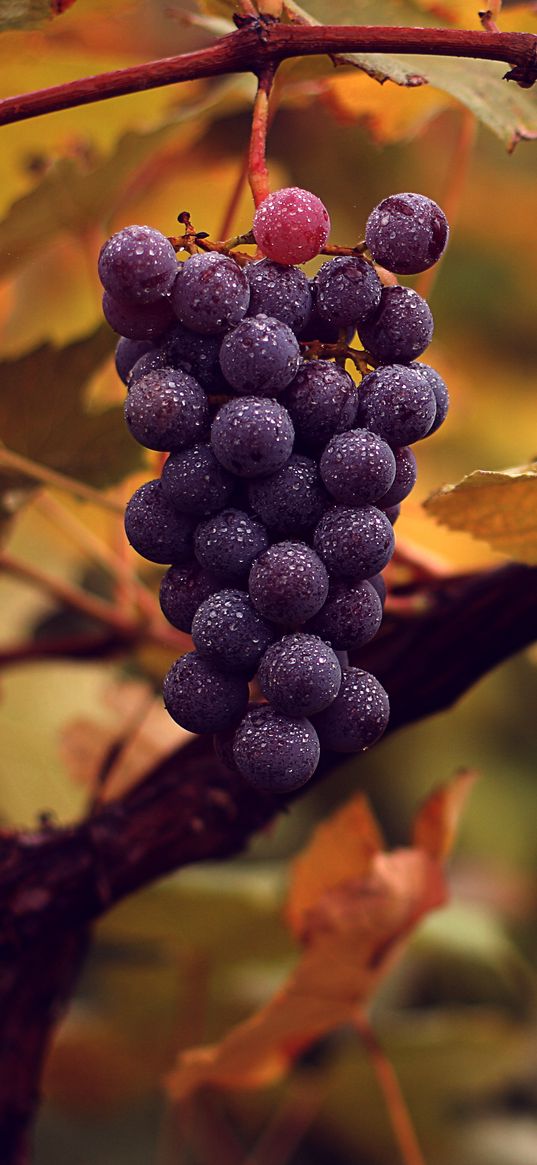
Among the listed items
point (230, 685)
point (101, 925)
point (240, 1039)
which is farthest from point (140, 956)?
point (230, 685)

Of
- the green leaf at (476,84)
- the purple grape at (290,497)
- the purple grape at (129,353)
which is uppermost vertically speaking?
the green leaf at (476,84)

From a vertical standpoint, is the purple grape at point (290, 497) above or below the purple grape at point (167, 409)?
below

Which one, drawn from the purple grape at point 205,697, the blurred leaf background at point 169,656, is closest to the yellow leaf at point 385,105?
the blurred leaf background at point 169,656

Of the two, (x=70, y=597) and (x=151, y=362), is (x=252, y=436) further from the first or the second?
(x=70, y=597)

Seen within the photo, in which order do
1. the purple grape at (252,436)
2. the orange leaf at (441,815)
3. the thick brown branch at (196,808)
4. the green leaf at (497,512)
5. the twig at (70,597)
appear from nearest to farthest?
the purple grape at (252,436)
the green leaf at (497,512)
the thick brown branch at (196,808)
the orange leaf at (441,815)
the twig at (70,597)

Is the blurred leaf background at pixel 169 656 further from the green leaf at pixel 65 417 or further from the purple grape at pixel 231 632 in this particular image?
the purple grape at pixel 231 632

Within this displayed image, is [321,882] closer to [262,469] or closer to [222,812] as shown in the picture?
[222,812]
